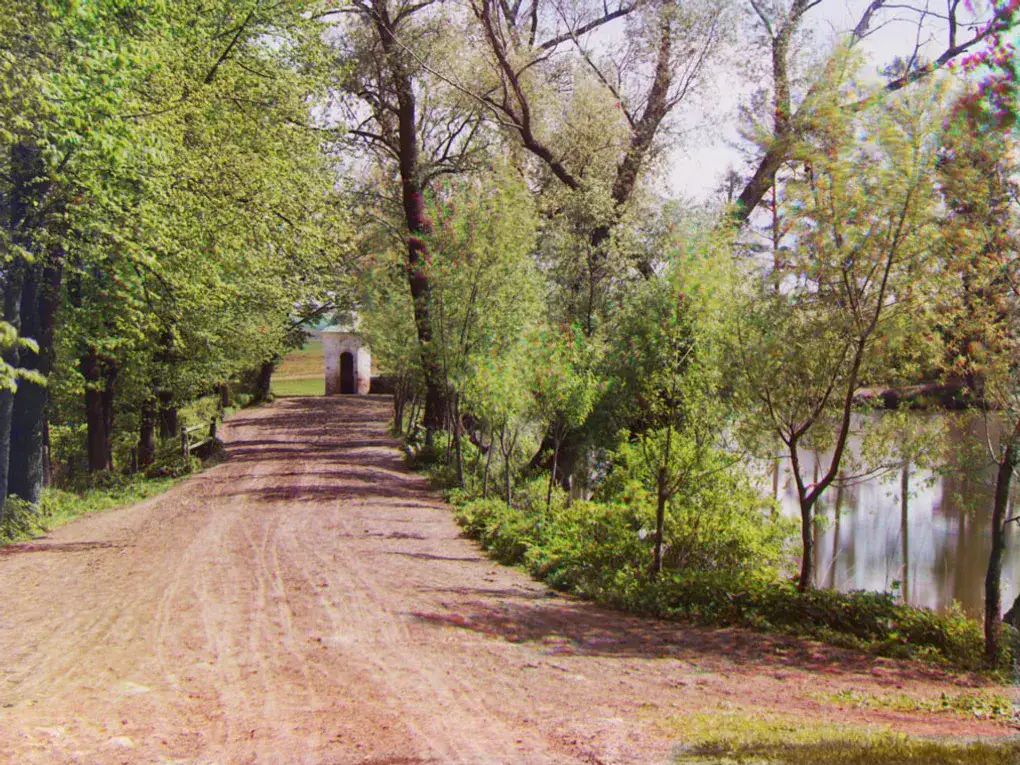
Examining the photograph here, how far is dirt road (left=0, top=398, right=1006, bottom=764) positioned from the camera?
17.5 feet

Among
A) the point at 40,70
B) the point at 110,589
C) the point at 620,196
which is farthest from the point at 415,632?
the point at 620,196

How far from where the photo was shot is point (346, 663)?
7137 mm

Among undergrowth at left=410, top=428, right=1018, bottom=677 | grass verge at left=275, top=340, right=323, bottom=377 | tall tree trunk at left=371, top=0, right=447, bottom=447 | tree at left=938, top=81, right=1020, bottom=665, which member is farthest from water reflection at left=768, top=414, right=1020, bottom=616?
grass verge at left=275, top=340, right=323, bottom=377

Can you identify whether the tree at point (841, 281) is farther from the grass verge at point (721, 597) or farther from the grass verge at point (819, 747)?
the grass verge at point (819, 747)

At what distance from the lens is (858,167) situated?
893 centimetres

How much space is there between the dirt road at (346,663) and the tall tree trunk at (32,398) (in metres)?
1.45

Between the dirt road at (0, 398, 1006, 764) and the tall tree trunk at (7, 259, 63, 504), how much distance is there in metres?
1.45

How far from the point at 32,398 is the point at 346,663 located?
10259 mm

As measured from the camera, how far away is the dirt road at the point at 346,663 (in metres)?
5.32

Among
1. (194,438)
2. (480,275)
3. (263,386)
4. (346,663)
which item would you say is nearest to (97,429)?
(194,438)

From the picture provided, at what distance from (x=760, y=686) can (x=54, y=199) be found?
35.0ft

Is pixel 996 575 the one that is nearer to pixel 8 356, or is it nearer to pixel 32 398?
pixel 8 356

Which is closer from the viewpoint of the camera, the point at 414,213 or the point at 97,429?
the point at 97,429

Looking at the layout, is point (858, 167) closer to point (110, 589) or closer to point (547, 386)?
point (547, 386)
